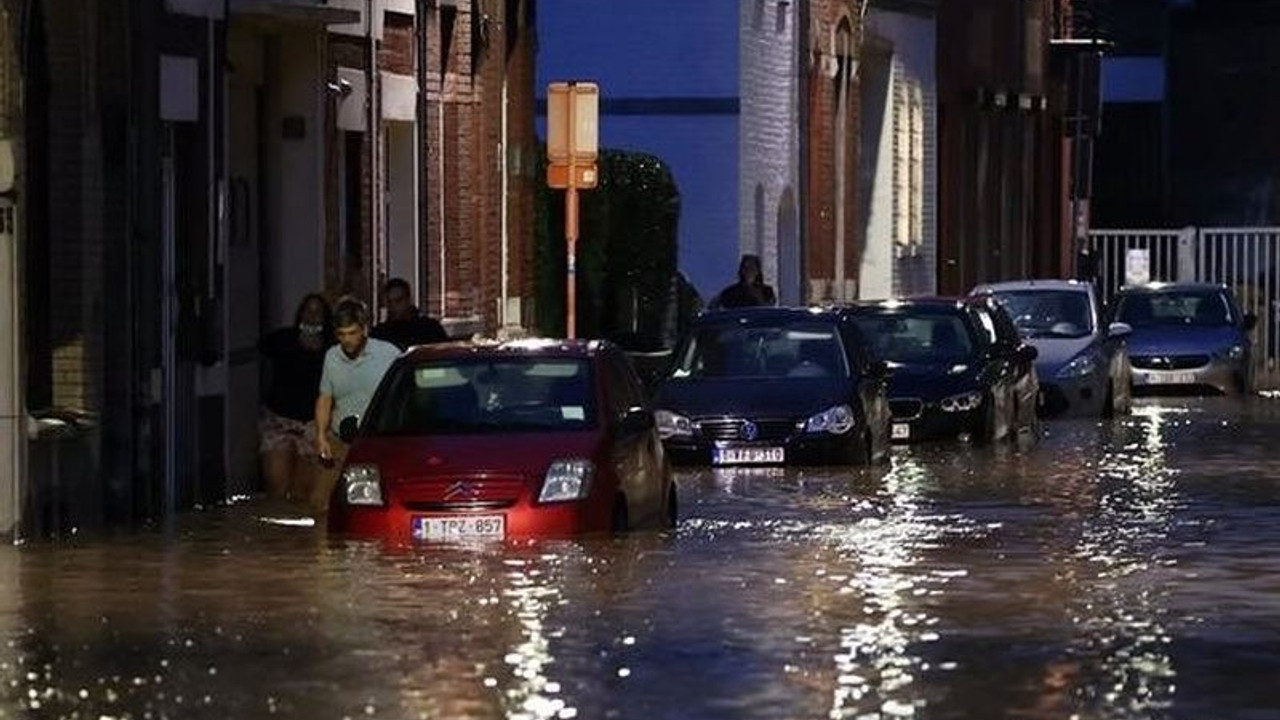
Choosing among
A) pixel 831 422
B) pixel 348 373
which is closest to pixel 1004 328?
pixel 831 422

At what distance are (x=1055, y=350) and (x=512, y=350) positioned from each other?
21.8 meters

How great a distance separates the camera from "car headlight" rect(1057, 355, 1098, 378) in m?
46.8

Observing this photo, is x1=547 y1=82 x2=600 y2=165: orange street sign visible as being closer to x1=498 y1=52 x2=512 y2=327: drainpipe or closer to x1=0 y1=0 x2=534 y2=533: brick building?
x1=0 y1=0 x2=534 y2=533: brick building

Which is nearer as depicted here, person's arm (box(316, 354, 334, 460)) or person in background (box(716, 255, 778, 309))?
person's arm (box(316, 354, 334, 460))

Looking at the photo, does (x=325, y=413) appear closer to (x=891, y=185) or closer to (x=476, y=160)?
(x=476, y=160)

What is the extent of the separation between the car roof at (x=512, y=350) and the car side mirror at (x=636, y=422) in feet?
1.40

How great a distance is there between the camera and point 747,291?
45.7 meters

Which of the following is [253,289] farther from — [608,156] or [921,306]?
[608,156]

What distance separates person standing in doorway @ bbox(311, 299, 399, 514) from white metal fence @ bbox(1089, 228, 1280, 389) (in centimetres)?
4169

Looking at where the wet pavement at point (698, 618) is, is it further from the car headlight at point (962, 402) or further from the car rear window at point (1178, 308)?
the car rear window at point (1178, 308)

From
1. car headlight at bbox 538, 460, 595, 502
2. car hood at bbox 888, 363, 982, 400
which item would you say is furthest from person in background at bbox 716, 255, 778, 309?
car headlight at bbox 538, 460, 595, 502

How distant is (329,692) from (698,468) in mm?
17489

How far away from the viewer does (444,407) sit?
2564 centimetres

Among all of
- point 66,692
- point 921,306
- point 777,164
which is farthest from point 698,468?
point 777,164
